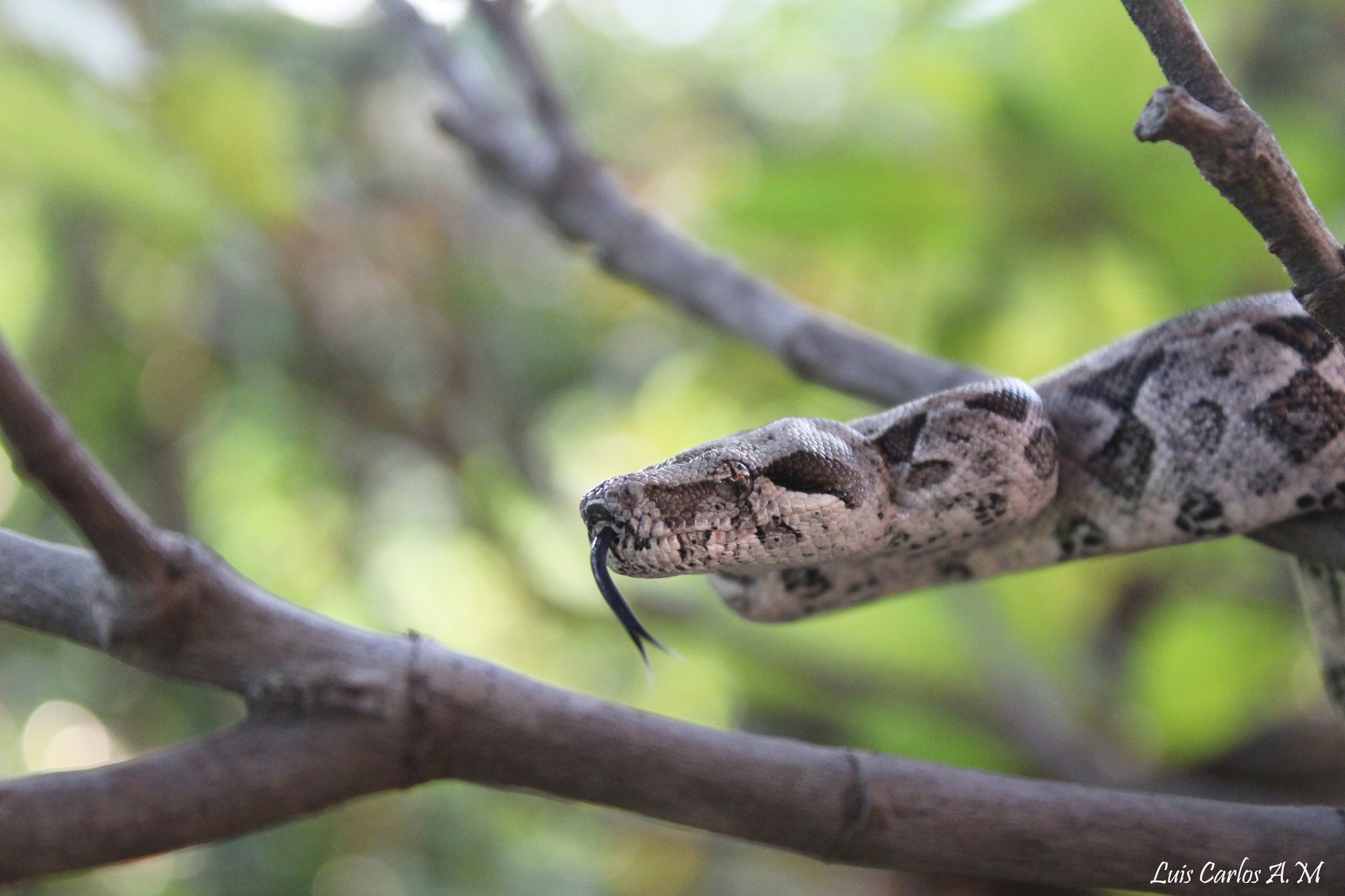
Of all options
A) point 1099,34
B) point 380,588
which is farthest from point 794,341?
point 380,588

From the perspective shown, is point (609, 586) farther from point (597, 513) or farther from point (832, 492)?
point (832, 492)

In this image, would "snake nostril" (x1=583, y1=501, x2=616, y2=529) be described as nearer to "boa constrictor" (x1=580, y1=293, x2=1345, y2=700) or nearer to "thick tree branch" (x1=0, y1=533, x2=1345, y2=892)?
"boa constrictor" (x1=580, y1=293, x2=1345, y2=700)

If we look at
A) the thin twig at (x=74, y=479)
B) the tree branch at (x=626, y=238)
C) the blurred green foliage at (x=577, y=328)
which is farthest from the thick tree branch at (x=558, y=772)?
the blurred green foliage at (x=577, y=328)

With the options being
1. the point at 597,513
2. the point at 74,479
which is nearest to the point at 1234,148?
the point at 597,513

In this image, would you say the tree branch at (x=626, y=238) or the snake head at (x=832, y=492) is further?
the tree branch at (x=626, y=238)

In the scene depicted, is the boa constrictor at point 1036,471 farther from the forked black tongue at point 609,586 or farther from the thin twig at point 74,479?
the thin twig at point 74,479
